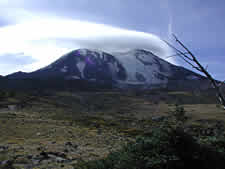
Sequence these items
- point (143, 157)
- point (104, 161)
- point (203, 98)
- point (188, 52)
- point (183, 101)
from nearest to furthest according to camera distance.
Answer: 1. point (188, 52)
2. point (143, 157)
3. point (104, 161)
4. point (183, 101)
5. point (203, 98)

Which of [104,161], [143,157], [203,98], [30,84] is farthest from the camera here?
[30,84]

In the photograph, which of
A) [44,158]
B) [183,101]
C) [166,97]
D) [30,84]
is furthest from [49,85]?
[44,158]

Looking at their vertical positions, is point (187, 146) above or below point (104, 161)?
above

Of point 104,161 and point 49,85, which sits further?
point 49,85

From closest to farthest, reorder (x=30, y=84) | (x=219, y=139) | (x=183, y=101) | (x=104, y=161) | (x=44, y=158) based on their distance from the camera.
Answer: (x=104, y=161)
(x=219, y=139)
(x=44, y=158)
(x=183, y=101)
(x=30, y=84)

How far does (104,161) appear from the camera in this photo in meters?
5.98

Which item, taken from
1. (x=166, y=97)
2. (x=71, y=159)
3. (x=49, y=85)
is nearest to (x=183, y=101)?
(x=166, y=97)

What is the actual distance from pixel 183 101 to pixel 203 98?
20.9m

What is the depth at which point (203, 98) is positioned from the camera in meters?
145

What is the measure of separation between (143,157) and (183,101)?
13856 cm

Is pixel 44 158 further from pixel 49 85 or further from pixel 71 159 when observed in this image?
pixel 49 85

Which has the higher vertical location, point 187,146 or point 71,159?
point 187,146

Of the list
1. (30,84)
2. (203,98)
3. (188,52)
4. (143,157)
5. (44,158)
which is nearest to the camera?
(188,52)

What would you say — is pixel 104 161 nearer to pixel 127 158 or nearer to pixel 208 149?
pixel 127 158
